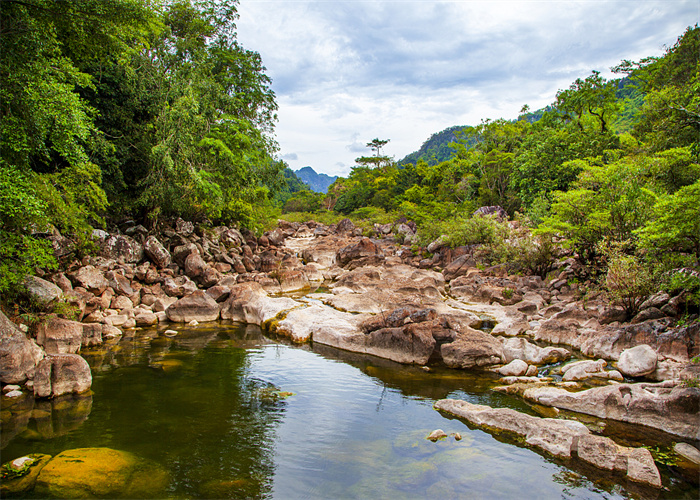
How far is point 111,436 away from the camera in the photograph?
6.62 meters

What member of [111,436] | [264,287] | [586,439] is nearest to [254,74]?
[264,287]

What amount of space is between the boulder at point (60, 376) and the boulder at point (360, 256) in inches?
766

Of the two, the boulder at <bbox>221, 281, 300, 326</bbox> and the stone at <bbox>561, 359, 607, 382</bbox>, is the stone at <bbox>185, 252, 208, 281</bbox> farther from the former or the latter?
the stone at <bbox>561, 359, 607, 382</bbox>

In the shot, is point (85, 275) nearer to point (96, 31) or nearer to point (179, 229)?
point (96, 31)

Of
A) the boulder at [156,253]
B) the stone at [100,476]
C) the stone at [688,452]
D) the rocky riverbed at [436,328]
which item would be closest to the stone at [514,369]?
the rocky riverbed at [436,328]

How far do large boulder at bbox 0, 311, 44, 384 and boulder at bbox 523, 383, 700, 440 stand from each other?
10.5 m

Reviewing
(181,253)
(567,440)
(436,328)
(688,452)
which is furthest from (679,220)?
(181,253)

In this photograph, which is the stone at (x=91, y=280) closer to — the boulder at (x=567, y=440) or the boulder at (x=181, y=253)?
the boulder at (x=181, y=253)

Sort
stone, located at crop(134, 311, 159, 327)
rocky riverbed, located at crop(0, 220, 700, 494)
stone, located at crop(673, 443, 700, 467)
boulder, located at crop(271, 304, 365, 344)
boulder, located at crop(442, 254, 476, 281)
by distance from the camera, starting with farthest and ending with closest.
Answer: boulder, located at crop(442, 254, 476, 281) → stone, located at crop(134, 311, 159, 327) → boulder, located at crop(271, 304, 365, 344) → rocky riverbed, located at crop(0, 220, 700, 494) → stone, located at crop(673, 443, 700, 467)

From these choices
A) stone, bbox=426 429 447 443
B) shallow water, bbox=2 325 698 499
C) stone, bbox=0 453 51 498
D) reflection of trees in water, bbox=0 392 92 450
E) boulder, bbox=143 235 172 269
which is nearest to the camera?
stone, bbox=0 453 51 498

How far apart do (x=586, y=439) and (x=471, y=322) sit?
25.0 feet

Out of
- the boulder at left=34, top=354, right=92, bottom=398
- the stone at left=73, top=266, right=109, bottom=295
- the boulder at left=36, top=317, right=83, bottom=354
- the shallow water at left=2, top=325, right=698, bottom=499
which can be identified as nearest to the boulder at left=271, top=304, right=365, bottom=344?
the shallow water at left=2, top=325, right=698, bottom=499

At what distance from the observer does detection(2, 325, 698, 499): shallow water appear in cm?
554

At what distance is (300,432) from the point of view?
7121 mm
